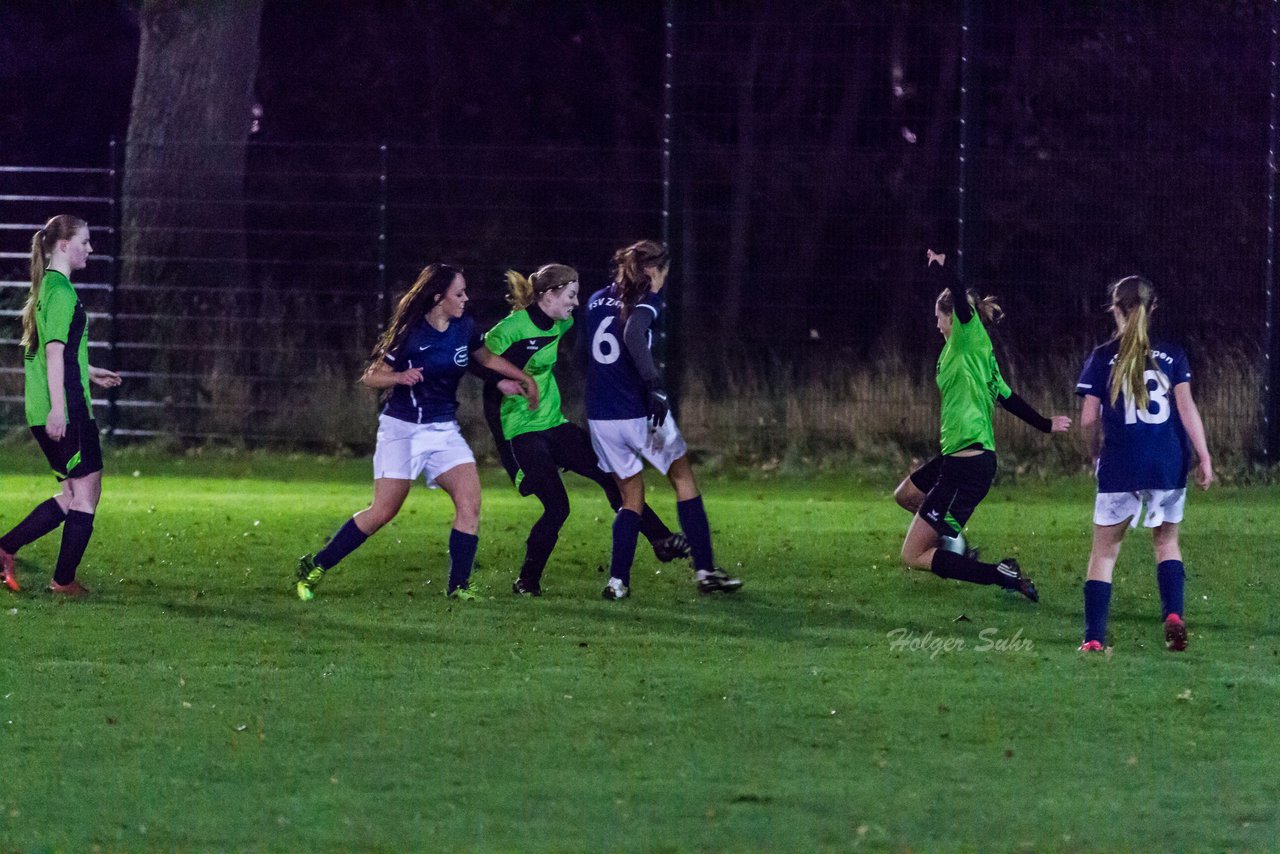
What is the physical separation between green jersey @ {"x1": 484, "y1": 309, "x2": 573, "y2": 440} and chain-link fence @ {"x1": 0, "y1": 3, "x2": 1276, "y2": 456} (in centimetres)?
549

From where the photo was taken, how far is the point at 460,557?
9.89 m

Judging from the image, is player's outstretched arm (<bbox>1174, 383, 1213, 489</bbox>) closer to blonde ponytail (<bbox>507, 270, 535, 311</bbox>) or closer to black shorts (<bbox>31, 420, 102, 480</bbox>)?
blonde ponytail (<bbox>507, 270, 535, 311</bbox>)

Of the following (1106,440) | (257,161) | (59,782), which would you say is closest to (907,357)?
(1106,440)

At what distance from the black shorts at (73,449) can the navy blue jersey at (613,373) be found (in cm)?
237

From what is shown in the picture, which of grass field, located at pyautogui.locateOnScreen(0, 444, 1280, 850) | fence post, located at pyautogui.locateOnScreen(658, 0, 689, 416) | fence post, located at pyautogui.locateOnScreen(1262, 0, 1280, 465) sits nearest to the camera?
grass field, located at pyautogui.locateOnScreen(0, 444, 1280, 850)

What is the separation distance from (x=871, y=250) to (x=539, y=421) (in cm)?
679

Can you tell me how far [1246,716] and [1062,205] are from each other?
9.55m

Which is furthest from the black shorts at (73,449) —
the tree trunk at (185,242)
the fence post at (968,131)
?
the tree trunk at (185,242)

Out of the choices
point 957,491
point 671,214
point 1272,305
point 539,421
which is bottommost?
point 957,491

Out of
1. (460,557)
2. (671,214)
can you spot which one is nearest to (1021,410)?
(460,557)

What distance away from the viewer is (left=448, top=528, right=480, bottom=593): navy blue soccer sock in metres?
9.85

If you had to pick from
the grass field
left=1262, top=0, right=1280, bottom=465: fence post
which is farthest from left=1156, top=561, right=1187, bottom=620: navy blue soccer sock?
left=1262, top=0, right=1280, bottom=465: fence post

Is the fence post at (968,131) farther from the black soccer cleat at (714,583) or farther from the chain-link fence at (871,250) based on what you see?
the black soccer cleat at (714,583)

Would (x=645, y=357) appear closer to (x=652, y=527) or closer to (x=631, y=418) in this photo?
(x=631, y=418)
